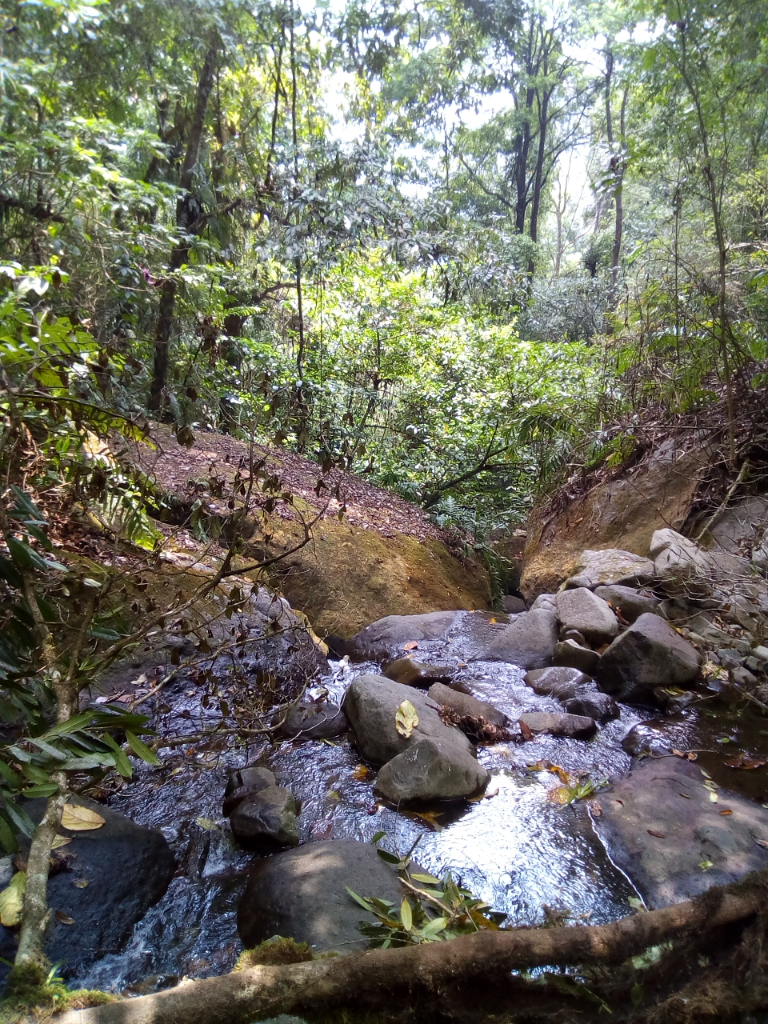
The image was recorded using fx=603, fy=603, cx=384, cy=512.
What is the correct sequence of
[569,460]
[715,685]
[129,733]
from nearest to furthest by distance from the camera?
[129,733] < [715,685] < [569,460]

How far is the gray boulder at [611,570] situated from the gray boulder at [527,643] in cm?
50

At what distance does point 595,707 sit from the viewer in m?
4.04

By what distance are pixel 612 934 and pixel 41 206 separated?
7132 mm

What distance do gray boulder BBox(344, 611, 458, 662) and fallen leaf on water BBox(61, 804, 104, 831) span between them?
2.85 m

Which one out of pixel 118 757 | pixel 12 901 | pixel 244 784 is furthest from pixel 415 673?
pixel 118 757

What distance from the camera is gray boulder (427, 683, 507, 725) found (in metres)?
3.90

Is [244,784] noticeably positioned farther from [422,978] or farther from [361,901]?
[422,978]

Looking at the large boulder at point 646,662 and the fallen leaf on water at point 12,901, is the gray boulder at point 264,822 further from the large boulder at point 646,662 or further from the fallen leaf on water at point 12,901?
the large boulder at point 646,662

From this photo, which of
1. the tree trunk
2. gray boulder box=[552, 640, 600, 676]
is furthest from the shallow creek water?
the tree trunk

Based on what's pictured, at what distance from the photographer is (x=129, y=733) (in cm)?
168

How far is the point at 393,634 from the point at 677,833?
9.68 feet

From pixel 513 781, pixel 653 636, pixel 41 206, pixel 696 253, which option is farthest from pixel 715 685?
pixel 41 206

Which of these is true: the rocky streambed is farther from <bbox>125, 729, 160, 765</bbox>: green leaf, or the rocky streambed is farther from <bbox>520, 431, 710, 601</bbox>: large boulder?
<bbox>520, 431, 710, 601</bbox>: large boulder

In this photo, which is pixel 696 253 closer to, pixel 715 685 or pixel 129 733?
pixel 715 685
